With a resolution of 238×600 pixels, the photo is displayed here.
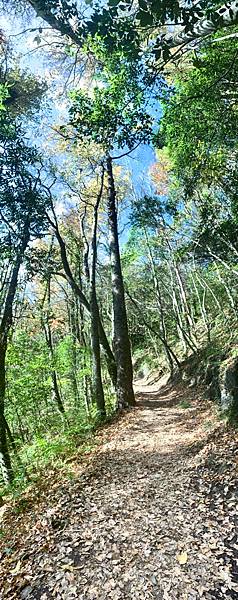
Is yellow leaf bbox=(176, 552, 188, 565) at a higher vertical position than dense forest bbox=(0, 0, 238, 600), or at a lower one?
lower

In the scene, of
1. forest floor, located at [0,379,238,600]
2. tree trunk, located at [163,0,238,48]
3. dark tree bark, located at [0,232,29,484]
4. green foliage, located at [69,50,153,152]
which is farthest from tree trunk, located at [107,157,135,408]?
tree trunk, located at [163,0,238,48]

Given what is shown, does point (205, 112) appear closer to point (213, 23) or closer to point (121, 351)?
point (213, 23)

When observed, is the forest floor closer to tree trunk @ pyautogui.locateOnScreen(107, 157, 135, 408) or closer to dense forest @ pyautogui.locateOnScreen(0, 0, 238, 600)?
dense forest @ pyautogui.locateOnScreen(0, 0, 238, 600)

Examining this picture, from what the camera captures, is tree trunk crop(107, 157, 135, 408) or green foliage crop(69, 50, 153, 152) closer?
green foliage crop(69, 50, 153, 152)

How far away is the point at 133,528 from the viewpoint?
Answer: 12.9 feet

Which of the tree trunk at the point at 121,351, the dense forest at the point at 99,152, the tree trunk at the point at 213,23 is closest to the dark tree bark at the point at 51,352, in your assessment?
the dense forest at the point at 99,152

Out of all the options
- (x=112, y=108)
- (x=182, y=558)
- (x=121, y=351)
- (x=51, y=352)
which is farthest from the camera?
(x=51, y=352)

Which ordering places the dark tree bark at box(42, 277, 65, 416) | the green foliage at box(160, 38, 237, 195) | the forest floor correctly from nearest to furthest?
the forest floor → the green foliage at box(160, 38, 237, 195) → the dark tree bark at box(42, 277, 65, 416)

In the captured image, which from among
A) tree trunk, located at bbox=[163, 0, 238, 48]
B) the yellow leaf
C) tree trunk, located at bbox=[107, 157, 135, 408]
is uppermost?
tree trunk, located at bbox=[163, 0, 238, 48]

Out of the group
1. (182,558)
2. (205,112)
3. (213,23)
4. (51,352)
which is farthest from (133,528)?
(51,352)

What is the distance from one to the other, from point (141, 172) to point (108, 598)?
59.5 ft

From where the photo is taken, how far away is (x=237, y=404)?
20.4 ft

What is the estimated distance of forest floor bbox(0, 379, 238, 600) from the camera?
3.05 meters

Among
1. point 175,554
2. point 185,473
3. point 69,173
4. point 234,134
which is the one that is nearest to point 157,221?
point 69,173
